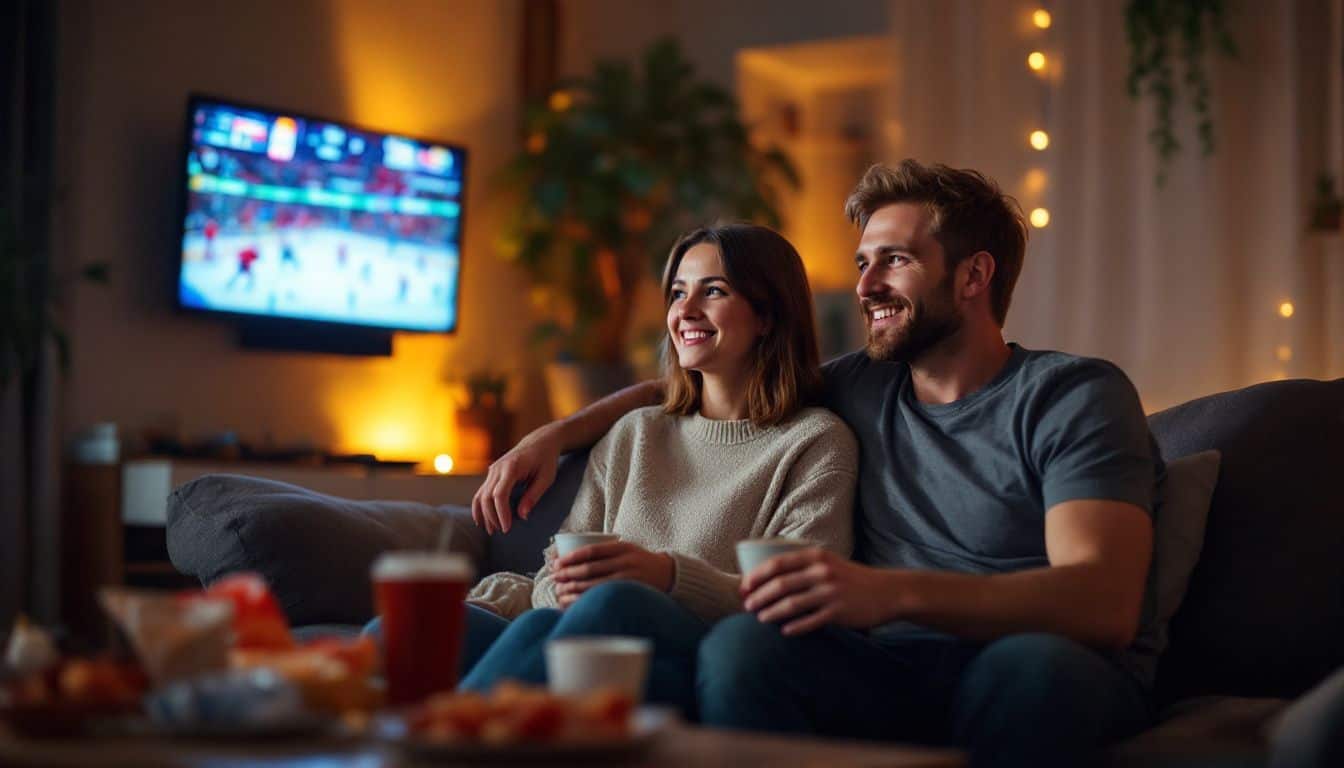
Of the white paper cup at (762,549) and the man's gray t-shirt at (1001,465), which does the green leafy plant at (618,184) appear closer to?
the man's gray t-shirt at (1001,465)

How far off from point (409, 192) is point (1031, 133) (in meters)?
2.10

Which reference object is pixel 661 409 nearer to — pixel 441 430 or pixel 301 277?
pixel 301 277

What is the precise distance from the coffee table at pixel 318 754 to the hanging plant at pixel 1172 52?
3693 mm

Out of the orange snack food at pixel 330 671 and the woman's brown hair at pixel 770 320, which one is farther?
the woman's brown hair at pixel 770 320

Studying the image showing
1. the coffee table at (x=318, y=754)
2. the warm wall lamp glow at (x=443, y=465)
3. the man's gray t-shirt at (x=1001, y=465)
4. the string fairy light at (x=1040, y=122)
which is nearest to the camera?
the coffee table at (x=318, y=754)

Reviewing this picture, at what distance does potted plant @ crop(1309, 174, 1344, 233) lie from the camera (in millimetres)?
4234

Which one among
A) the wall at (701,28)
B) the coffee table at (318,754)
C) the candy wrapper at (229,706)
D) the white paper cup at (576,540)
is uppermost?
the wall at (701,28)

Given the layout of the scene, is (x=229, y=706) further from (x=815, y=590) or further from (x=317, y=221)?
(x=317, y=221)

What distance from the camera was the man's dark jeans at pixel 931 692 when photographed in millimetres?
1473

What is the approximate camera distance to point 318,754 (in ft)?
3.31

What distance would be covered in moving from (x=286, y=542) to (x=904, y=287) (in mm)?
994

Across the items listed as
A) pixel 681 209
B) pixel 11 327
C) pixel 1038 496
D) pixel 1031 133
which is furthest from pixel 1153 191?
pixel 11 327

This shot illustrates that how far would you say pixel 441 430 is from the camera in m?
5.53

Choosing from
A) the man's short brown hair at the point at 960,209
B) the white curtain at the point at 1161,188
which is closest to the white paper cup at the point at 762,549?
the man's short brown hair at the point at 960,209
